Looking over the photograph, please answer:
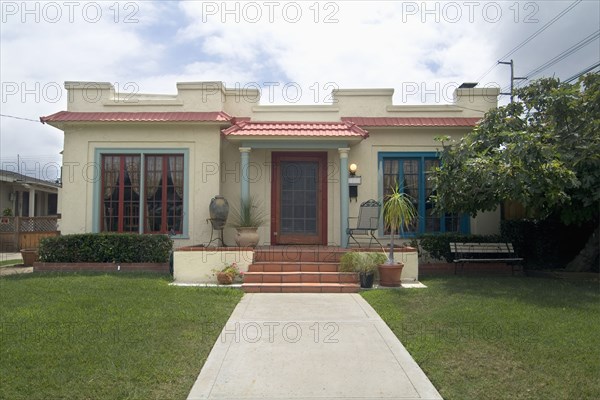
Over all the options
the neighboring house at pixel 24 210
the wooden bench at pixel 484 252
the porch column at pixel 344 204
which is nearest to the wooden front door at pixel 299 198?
the porch column at pixel 344 204

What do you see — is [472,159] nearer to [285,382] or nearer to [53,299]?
[285,382]

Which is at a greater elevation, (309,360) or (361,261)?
(361,261)

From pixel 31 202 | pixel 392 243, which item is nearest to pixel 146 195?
pixel 392 243

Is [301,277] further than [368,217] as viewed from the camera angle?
No

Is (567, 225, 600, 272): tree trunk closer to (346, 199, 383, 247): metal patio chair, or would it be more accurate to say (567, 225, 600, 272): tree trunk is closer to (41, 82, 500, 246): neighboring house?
(41, 82, 500, 246): neighboring house

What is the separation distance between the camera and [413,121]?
40.0 ft

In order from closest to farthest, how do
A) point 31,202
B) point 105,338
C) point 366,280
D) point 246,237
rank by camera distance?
point 105,338 → point 366,280 → point 246,237 → point 31,202

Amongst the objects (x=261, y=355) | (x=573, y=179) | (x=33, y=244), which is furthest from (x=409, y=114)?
(x=33, y=244)

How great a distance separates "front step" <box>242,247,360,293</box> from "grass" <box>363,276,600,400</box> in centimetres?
81

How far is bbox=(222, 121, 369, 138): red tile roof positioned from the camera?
11.2 metres

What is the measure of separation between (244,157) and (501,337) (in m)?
7.30

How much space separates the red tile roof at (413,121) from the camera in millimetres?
11992

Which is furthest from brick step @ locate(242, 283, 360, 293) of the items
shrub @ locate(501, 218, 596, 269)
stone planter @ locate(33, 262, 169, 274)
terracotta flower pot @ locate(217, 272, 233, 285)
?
shrub @ locate(501, 218, 596, 269)

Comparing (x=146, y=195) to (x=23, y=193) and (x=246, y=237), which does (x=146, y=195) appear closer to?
(x=246, y=237)
